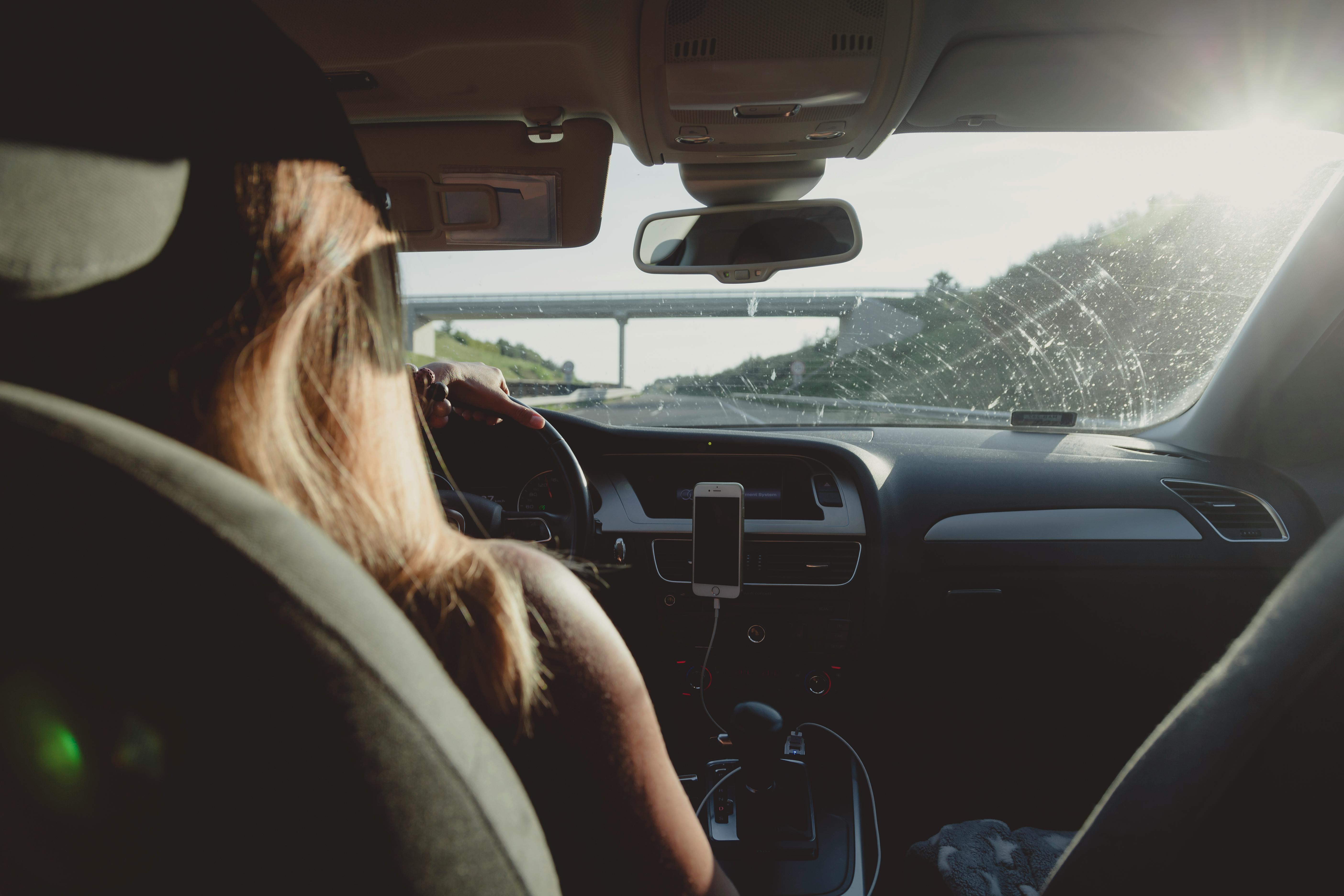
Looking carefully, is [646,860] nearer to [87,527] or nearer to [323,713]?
[323,713]

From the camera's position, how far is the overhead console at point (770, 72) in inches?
74.5

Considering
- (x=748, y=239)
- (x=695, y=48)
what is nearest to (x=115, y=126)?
(x=695, y=48)

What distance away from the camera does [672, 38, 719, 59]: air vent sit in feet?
6.50

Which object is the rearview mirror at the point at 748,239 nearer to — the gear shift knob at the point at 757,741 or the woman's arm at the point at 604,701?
the gear shift knob at the point at 757,741

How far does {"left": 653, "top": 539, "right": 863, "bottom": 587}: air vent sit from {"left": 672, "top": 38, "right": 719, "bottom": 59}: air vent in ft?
5.84

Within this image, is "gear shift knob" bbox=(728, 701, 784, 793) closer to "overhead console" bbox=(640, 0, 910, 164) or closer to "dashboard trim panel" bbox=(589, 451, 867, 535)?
"dashboard trim panel" bbox=(589, 451, 867, 535)

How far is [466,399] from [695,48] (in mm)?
1195

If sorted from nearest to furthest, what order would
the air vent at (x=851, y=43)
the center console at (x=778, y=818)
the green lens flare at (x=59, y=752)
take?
the green lens flare at (x=59, y=752) → the air vent at (x=851, y=43) → the center console at (x=778, y=818)

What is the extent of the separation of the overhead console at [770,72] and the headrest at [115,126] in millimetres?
1543

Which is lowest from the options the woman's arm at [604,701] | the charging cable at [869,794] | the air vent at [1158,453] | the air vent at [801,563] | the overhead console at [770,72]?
the charging cable at [869,794]

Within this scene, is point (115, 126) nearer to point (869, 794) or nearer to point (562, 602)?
point (562, 602)

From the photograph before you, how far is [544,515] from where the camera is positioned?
253 cm

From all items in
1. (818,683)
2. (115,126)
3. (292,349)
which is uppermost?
(115,126)

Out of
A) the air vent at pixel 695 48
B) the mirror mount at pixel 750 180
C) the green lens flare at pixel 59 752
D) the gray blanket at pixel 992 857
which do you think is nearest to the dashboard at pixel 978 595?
the gray blanket at pixel 992 857
